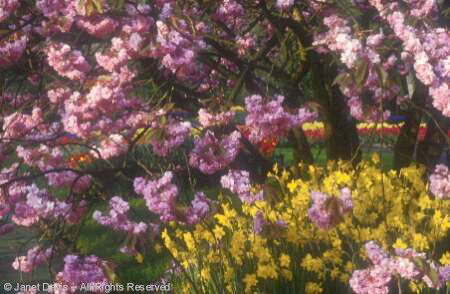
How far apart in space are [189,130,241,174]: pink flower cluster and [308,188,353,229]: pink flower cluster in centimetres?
113

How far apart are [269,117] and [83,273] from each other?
1571 mm

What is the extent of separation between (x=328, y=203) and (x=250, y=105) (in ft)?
4.56

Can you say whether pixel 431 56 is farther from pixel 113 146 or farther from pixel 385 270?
pixel 113 146

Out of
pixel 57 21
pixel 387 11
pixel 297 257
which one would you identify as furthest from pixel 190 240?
pixel 387 11

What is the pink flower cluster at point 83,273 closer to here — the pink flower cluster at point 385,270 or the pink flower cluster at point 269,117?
the pink flower cluster at point 269,117

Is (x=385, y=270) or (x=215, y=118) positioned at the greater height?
(x=215, y=118)

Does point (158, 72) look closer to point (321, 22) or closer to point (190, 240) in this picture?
point (190, 240)

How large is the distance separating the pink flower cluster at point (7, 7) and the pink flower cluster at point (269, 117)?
1.91m

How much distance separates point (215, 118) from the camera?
16.1 feet

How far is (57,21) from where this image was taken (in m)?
5.09

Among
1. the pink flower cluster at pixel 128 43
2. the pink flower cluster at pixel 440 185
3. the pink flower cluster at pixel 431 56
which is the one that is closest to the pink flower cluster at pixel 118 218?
the pink flower cluster at pixel 128 43

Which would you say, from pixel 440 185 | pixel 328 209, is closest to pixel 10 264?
pixel 440 185

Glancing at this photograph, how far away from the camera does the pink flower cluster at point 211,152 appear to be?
489cm

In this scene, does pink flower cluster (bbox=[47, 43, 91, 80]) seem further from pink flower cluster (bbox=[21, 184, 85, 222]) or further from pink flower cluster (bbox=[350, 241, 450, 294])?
pink flower cluster (bbox=[350, 241, 450, 294])
